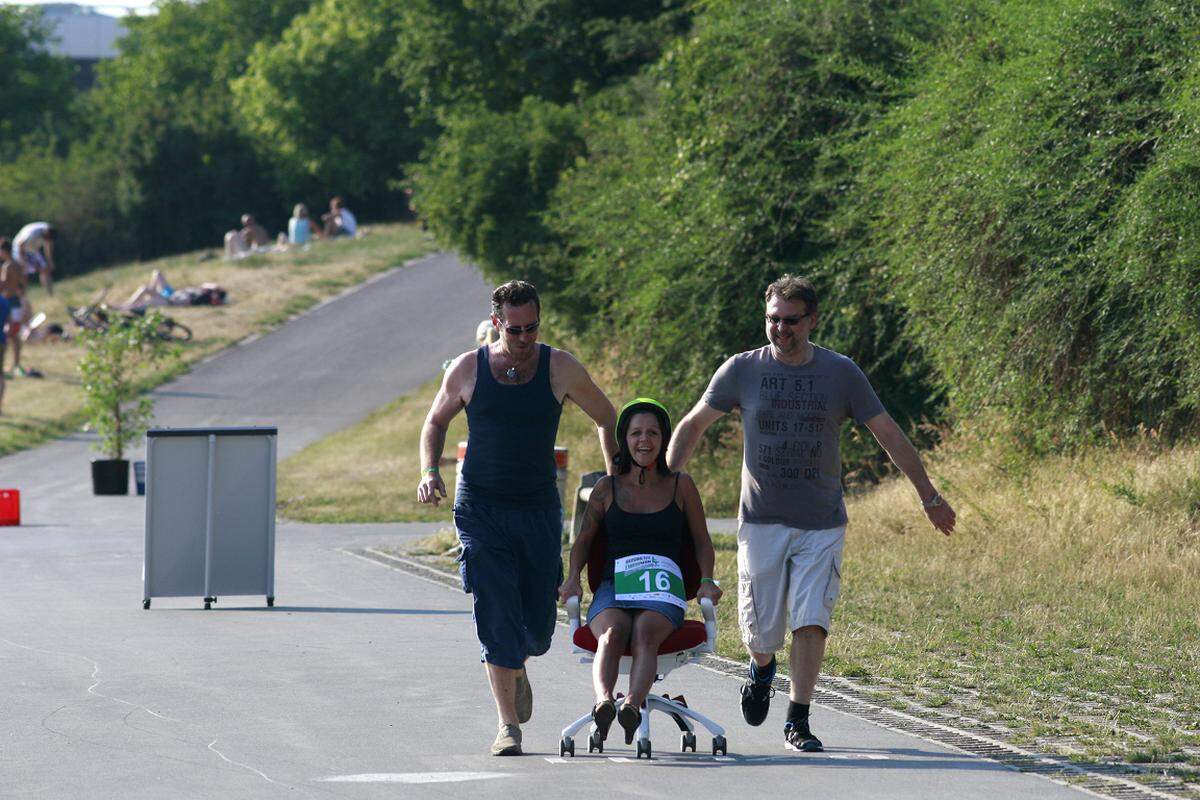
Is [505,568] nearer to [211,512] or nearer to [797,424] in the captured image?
[797,424]

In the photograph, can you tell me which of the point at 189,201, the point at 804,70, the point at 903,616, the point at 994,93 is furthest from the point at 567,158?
the point at 189,201

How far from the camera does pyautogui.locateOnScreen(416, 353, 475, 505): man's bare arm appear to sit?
718 centimetres

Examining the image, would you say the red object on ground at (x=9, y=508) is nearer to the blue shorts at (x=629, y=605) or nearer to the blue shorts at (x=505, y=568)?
the blue shorts at (x=505, y=568)

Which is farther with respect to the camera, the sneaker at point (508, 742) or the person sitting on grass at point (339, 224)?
the person sitting on grass at point (339, 224)

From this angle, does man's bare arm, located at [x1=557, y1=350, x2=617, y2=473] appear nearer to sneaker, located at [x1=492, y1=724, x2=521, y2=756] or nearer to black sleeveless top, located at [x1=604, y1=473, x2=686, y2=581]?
black sleeveless top, located at [x1=604, y1=473, x2=686, y2=581]

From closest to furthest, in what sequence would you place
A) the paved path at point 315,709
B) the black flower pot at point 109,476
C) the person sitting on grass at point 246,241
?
1. the paved path at point 315,709
2. the black flower pot at point 109,476
3. the person sitting on grass at point 246,241

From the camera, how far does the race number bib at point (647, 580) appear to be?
7.21 metres

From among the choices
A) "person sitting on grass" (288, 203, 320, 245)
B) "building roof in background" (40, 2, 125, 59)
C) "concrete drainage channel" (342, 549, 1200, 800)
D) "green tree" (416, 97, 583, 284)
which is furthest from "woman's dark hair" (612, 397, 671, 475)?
"building roof in background" (40, 2, 125, 59)

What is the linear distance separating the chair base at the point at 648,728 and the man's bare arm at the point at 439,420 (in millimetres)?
1070

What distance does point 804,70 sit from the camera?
18766 millimetres

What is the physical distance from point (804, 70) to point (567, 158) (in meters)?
10.8

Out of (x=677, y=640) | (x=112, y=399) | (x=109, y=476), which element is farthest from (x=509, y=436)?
(x=112, y=399)

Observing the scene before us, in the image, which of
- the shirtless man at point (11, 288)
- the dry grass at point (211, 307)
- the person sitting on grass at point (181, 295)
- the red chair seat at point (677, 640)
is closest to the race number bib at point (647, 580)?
the red chair seat at point (677, 640)

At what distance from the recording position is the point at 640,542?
7312mm
